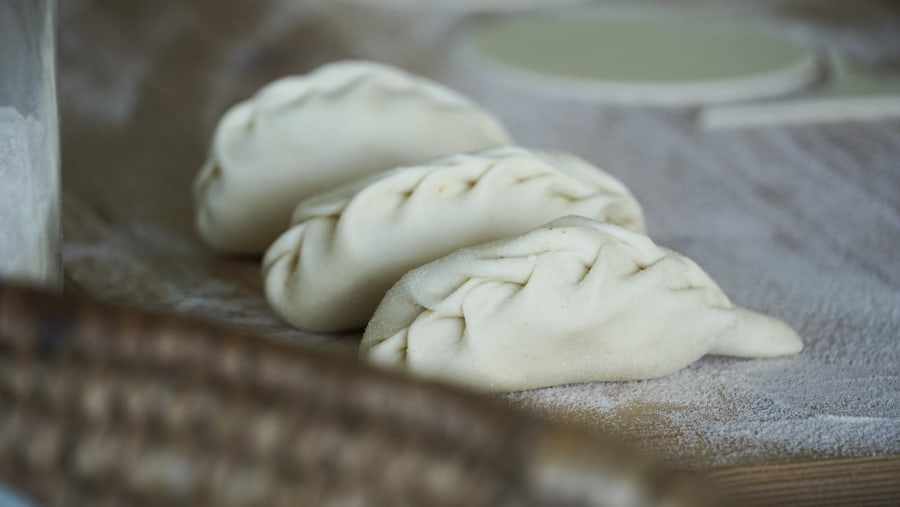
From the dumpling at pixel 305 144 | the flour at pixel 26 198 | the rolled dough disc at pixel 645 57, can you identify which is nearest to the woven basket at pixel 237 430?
the flour at pixel 26 198

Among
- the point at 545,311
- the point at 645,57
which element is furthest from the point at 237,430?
the point at 645,57

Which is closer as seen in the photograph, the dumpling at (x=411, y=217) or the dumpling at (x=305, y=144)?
the dumpling at (x=411, y=217)

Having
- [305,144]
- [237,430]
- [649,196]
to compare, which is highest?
[237,430]

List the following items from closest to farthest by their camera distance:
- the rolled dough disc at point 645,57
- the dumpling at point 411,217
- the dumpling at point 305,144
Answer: the dumpling at point 411,217, the dumpling at point 305,144, the rolled dough disc at point 645,57

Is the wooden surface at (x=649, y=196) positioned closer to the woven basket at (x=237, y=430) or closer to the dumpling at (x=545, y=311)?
the dumpling at (x=545, y=311)

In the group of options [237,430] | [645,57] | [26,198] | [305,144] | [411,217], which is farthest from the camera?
A: [645,57]

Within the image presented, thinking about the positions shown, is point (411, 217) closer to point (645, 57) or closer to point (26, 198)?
point (26, 198)
